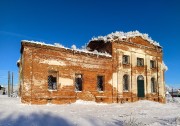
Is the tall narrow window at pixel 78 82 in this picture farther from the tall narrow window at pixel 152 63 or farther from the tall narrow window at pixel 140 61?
the tall narrow window at pixel 152 63

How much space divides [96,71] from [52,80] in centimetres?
406

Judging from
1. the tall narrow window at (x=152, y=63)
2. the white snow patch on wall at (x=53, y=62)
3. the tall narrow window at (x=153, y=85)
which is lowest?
the tall narrow window at (x=153, y=85)

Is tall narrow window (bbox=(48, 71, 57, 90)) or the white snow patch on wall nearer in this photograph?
the white snow patch on wall

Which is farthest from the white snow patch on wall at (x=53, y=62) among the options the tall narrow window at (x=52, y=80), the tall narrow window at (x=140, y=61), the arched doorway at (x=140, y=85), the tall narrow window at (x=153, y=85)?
the tall narrow window at (x=153, y=85)

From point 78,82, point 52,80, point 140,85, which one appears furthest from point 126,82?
point 52,80

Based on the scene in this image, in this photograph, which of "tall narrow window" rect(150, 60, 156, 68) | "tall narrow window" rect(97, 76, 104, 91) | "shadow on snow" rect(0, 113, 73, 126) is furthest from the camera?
"tall narrow window" rect(150, 60, 156, 68)

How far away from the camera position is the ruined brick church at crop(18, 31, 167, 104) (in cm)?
1677

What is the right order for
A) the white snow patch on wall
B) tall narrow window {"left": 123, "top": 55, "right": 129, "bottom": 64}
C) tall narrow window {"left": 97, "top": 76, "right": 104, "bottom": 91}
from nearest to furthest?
1. the white snow patch on wall
2. tall narrow window {"left": 97, "top": 76, "right": 104, "bottom": 91}
3. tall narrow window {"left": 123, "top": 55, "right": 129, "bottom": 64}

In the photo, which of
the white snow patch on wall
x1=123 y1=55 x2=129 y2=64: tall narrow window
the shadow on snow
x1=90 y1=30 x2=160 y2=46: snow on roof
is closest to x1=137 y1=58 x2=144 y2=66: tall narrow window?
x1=123 y1=55 x2=129 y2=64: tall narrow window

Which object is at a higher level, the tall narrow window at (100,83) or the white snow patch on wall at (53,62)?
the white snow patch on wall at (53,62)

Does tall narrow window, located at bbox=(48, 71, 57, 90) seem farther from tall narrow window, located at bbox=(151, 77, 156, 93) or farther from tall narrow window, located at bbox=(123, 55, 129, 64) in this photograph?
tall narrow window, located at bbox=(151, 77, 156, 93)

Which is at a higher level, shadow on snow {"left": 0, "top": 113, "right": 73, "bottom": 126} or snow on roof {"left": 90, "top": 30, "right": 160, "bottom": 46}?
snow on roof {"left": 90, "top": 30, "right": 160, "bottom": 46}

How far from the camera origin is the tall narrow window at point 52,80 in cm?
1762

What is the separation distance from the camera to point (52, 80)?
18.1 metres
